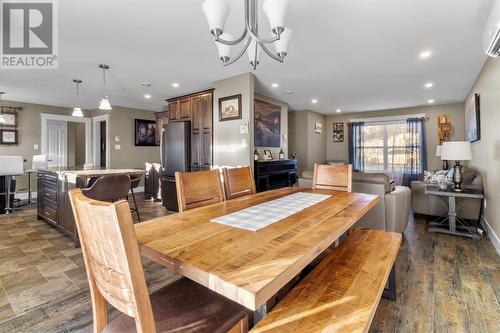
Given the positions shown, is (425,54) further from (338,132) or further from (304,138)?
(338,132)

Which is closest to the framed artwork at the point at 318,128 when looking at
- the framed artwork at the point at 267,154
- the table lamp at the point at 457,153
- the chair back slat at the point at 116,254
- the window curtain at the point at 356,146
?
the window curtain at the point at 356,146

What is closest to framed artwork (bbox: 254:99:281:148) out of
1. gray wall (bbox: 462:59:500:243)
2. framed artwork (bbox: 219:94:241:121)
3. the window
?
framed artwork (bbox: 219:94:241:121)

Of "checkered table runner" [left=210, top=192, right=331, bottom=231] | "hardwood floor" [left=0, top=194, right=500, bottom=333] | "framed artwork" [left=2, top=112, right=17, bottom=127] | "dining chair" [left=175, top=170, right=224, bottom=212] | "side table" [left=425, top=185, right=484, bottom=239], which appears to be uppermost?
"framed artwork" [left=2, top=112, right=17, bottom=127]

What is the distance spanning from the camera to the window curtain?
7.38 metres

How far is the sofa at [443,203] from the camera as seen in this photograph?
3.51m

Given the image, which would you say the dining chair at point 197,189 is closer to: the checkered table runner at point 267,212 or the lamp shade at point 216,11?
the checkered table runner at point 267,212

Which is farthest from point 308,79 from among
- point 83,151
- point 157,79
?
point 83,151

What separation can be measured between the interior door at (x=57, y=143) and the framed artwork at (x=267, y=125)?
5.66 meters

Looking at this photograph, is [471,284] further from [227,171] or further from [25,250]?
[25,250]

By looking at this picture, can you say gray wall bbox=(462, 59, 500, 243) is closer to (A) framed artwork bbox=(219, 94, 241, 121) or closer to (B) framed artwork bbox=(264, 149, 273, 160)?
(A) framed artwork bbox=(219, 94, 241, 121)

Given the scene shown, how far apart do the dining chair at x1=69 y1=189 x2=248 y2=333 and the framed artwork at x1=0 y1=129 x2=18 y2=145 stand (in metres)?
6.86

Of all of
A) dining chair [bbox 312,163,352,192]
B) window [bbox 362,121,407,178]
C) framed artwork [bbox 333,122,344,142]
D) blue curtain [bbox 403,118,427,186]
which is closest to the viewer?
dining chair [bbox 312,163,352,192]

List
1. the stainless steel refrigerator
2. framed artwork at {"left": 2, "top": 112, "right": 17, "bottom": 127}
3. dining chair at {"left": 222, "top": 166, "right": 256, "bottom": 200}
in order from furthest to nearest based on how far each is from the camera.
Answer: framed artwork at {"left": 2, "top": 112, "right": 17, "bottom": 127} → the stainless steel refrigerator → dining chair at {"left": 222, "top": 166, "right": 256, "bottom": 200}

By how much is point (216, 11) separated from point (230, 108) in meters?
2.57
